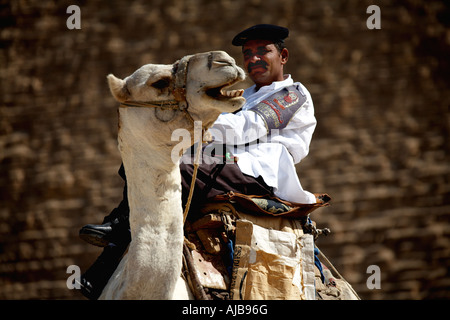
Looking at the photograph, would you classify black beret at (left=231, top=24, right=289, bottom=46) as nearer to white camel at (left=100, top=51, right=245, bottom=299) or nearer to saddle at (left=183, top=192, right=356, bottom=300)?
saddle at (left=183, top=192, right=356, bottom=300)

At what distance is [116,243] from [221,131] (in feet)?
2.69

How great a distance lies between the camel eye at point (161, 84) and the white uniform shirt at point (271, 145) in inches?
27.5

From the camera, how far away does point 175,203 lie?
2.75m

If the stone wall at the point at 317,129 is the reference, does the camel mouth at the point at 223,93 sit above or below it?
below

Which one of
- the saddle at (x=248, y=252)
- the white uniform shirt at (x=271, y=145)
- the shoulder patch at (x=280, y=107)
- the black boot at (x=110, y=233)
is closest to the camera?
the saddle at (x=248, y=252)

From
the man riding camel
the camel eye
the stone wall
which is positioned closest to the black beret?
the man riding camel

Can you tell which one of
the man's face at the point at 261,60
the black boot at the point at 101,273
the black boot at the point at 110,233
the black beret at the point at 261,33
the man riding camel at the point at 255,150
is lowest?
the black boot at the point at 101,273

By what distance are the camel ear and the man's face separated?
1550 millimetres

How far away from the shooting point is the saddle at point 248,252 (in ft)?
10.1

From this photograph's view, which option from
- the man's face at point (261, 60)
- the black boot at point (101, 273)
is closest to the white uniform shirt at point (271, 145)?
the man's face at point (261, 60)

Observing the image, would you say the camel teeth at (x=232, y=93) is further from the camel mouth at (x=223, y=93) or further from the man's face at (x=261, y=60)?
the man's face at (x=261, y=60)

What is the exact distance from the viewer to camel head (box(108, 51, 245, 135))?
258 centimetres

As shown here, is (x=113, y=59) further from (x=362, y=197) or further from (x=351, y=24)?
(x=362, y=197)

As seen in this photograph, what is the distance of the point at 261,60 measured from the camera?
412cm
